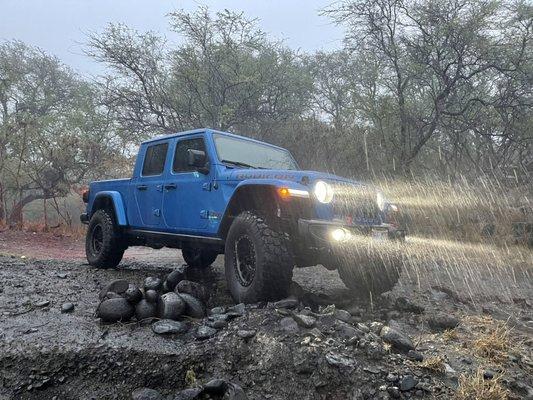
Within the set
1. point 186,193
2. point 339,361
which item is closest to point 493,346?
point 339,361

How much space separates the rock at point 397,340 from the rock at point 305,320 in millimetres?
521

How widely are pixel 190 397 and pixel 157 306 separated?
1352mm

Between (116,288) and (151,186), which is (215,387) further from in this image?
(151,186)

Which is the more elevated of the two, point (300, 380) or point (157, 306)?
point (157, 306)

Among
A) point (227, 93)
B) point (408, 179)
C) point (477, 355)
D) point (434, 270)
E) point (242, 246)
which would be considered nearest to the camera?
point (477, 355)

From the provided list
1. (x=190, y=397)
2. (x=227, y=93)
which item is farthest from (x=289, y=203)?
(x=227, y=93)

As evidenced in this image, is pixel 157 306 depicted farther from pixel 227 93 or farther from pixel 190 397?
pixel 227 93

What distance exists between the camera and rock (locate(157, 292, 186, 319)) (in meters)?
3.62

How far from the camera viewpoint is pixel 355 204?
4211 mm

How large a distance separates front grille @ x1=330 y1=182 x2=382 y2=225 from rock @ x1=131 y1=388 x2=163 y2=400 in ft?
6.96

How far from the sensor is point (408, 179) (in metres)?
11.4

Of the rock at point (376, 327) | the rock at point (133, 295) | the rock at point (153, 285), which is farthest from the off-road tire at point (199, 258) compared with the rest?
the rock at point (376, 327)

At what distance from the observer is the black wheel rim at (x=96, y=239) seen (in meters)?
6.39

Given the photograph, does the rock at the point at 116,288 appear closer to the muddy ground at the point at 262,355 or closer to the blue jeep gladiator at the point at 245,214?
the muddy ground at the point at 262,355
